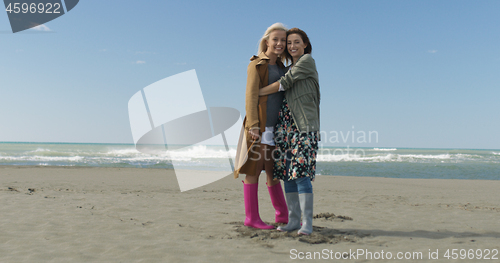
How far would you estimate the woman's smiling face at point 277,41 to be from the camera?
287 cm


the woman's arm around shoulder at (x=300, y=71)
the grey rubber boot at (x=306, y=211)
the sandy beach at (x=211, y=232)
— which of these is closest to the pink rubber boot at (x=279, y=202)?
the sandy beach at (x=211, y=232)

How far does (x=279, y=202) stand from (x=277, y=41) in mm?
1601

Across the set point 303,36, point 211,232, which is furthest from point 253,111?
point 211,232

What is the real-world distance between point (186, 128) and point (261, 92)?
3.14m

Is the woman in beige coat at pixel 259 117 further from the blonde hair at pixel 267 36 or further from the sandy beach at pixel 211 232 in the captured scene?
the sandy beach at pixel 211 232

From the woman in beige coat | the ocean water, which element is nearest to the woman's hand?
the woman in beige coat

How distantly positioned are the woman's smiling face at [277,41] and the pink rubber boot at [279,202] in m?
1.31

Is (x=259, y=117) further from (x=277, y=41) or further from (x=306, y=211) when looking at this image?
(x=306, y=211)

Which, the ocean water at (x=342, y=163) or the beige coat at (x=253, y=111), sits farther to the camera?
the ocean water at (x=342, y=163)

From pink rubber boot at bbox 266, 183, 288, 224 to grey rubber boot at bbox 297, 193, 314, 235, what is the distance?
1.50 ft

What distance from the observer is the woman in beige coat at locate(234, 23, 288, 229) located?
280cm

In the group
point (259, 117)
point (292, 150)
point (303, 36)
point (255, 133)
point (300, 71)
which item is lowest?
point (292, 150)

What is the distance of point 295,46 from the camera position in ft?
9.34

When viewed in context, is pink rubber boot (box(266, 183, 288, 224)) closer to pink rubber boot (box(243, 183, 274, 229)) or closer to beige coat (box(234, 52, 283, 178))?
pink rubber boot (box(243, 183, 274, 229))
